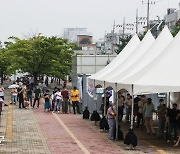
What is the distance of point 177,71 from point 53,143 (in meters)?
4.83

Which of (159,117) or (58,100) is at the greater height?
(58,100)

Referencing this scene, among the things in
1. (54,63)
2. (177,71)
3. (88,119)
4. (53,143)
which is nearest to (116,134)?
(53,143)

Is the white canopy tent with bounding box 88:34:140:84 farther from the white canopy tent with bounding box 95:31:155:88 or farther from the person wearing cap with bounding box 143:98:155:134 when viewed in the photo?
the person wearing cap with bounding box 143:98:155:134

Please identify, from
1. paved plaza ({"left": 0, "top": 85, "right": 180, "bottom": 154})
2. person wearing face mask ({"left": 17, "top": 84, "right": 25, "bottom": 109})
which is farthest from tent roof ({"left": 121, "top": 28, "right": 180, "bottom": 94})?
person wearing face mask ({"left": 17, "top": 84, "right": 25, "bottom": 109})

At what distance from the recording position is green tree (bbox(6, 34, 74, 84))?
44562mm

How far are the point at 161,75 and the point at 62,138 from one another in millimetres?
4606

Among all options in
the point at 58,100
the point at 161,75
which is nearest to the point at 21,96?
the point at 58,100

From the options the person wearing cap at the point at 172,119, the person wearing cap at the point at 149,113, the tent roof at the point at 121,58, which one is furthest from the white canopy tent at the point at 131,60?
the person wearing cap at the point at 172,119

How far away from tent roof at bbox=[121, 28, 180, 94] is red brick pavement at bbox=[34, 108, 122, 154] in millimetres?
2208

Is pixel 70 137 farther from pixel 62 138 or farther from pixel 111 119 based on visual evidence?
pixel 111 119

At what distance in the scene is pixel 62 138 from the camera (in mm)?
17594

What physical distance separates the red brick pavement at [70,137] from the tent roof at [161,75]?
221 cm

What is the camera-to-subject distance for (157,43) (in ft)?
61.6

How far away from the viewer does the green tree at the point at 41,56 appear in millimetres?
44562
